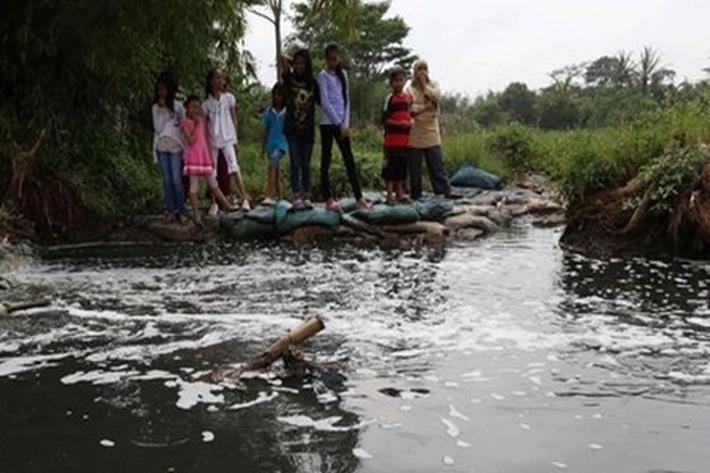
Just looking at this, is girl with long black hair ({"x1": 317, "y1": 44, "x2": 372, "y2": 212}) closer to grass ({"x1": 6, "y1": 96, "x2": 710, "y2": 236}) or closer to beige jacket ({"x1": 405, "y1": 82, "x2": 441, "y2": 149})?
beige jacket ({"x1": 405, "y1": 82, "x2": 441, "y2": 149})

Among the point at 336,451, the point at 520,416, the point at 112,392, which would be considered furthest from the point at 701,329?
the point at 112,392

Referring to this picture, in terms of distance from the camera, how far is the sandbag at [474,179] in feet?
46.3

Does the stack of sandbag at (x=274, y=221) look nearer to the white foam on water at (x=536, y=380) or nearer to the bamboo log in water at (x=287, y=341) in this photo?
the bamboo log in water at (x=287, y=341)

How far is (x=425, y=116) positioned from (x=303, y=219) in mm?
2102

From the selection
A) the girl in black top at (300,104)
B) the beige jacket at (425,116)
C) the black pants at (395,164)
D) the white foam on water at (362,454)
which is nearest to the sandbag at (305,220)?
the girl in black top at (300,104)

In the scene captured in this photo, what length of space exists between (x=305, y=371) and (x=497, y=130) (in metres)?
15.1

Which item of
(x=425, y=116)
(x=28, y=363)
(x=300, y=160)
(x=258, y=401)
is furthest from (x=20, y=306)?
(x=425, y=116)

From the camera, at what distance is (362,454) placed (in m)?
3.21

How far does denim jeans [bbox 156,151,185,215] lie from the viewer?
9273 millimetres

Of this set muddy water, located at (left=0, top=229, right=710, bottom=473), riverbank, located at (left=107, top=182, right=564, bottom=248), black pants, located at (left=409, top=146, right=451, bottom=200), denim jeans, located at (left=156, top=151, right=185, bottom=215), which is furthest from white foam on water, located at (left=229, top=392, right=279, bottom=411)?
black pants, located at (left=409, top=146, right=451, bottom=200)

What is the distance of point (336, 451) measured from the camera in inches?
Result: 128

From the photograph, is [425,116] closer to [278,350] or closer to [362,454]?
[278,350]

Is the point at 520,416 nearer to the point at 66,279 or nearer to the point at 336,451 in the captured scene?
the point at 336,451

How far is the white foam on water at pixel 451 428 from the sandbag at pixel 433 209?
6381mm
